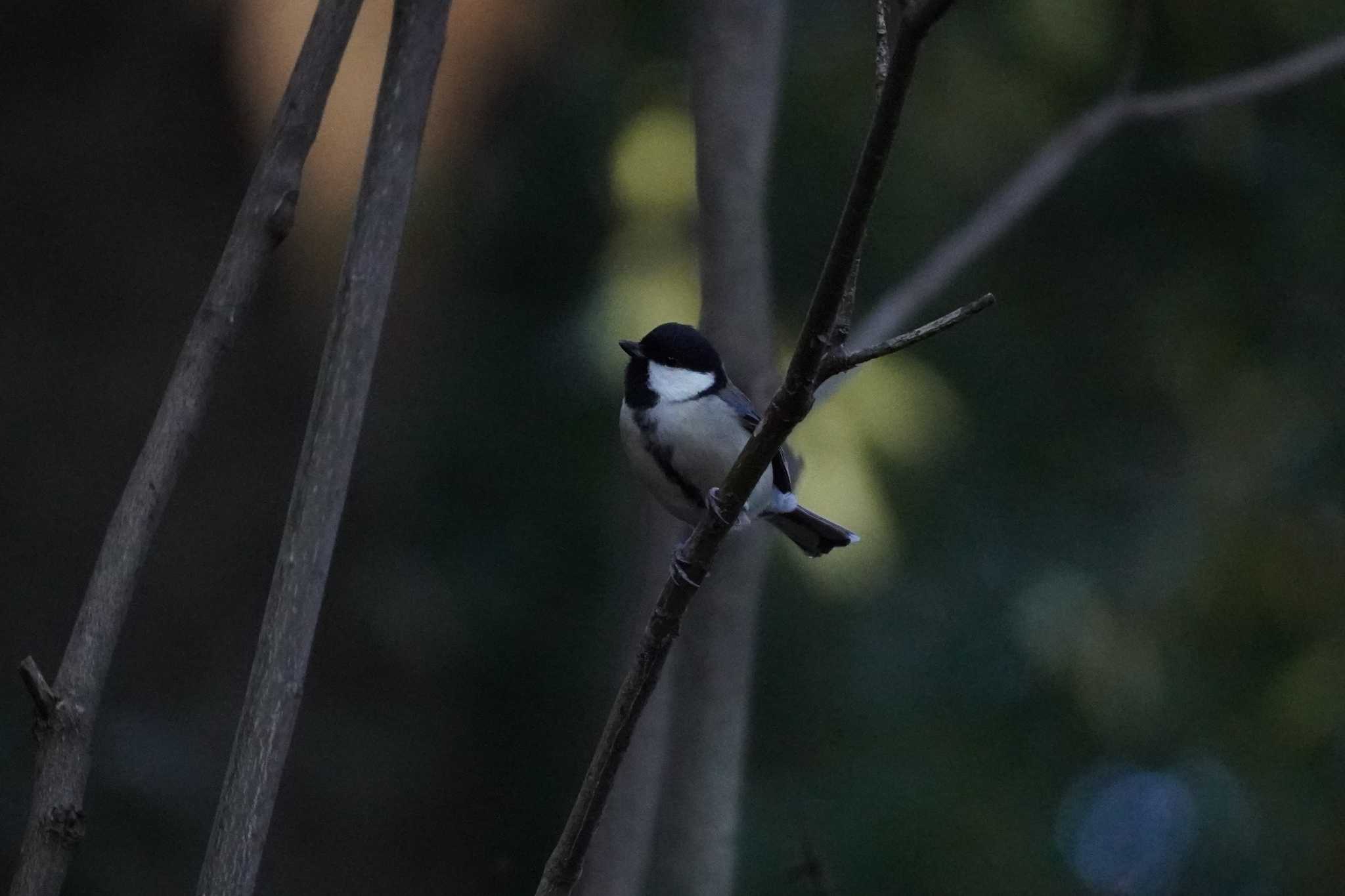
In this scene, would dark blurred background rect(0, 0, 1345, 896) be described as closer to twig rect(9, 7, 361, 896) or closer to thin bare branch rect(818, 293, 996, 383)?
twig rect(9, 7, 361, 896)

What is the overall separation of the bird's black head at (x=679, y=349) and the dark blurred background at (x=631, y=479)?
1641mm

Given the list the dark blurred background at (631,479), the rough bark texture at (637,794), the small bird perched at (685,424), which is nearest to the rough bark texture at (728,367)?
the rough bark texture at (637,794)

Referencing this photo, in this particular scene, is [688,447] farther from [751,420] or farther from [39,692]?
[39,692]

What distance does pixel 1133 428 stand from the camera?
7.09m

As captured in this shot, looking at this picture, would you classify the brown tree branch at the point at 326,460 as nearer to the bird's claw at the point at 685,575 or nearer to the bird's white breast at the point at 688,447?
the bird's claw at the point at 685,575

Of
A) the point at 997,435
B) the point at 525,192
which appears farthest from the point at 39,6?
the point at 997,435

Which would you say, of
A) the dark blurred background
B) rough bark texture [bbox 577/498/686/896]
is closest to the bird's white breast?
rough bark texture [bbox 577/498/686/896]

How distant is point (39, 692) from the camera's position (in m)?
1.77

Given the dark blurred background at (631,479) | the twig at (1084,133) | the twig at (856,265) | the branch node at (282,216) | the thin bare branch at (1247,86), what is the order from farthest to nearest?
the dark blurred background at (631,479), the thin bare branch at (1247,86), the twig at (1084,133), the branch node at (282,216), the twig at (856,265)

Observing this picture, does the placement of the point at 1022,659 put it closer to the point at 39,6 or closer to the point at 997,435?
the point at 997,435

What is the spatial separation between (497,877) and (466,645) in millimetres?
926

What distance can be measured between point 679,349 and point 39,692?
167 centimetres

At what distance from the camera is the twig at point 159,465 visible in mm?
1765

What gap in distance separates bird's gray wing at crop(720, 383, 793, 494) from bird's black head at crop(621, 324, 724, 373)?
0.25ft
